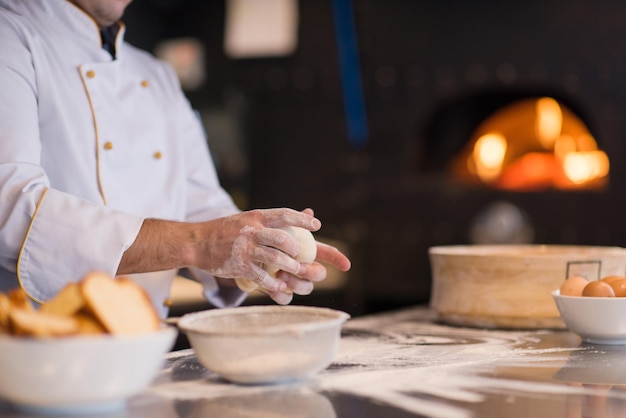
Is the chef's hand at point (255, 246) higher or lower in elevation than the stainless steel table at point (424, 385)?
higher

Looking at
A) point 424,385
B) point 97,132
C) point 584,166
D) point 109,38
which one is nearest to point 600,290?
point 424,385

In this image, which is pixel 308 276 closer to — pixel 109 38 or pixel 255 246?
pixel 255 246

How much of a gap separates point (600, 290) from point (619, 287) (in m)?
0.04

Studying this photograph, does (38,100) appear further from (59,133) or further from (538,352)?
(538,352)

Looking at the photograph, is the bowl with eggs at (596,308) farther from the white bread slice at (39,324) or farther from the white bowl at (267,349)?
the white bread slice at (39,324)

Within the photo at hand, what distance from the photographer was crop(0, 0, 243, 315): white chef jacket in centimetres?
146

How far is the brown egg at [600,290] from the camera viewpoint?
1.55m

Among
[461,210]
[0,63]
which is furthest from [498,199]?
[0,63]

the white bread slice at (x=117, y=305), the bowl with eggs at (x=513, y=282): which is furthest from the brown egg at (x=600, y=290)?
the white bread slice at (x=117, y=305)

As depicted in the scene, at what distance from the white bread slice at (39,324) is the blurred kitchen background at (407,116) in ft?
9.54

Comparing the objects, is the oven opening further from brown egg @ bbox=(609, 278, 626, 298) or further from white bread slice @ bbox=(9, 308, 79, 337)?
white bread slice @ bbox=(9, 308, 79, 337)

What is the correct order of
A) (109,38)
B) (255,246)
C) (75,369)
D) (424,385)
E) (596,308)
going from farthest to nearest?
(109,38)
(596,308)
(255,246)
(424,385)
(75,369)

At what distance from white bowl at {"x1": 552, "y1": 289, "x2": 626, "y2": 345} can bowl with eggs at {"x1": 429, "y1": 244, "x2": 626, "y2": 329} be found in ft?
0.62

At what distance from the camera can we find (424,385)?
1229 millimetres
